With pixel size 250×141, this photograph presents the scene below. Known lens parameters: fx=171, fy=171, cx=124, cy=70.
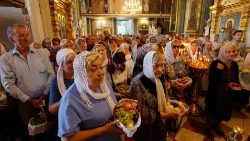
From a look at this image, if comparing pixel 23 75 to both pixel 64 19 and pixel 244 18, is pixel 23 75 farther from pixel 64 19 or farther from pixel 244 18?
pixel 244 18

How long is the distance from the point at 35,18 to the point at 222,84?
552 cm

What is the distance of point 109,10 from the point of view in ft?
82.4

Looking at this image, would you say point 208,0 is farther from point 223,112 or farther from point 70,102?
point 70,102

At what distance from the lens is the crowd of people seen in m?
1.38

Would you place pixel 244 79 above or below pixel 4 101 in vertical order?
above

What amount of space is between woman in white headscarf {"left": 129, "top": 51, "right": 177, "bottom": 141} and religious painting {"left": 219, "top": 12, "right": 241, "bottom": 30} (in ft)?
28.8

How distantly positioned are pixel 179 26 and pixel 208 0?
167 inches

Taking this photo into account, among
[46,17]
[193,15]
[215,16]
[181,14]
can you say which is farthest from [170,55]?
[181,14]

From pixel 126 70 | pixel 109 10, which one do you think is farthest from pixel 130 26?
pixel 126 70

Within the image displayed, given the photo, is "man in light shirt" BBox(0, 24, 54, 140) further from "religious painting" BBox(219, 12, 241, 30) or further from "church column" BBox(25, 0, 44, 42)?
"religious painting" BBox(219, 12, 241, 30)

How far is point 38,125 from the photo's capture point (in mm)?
1944

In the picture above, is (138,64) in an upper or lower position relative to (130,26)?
lower

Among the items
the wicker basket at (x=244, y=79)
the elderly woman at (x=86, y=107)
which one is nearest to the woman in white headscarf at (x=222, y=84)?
the wicker basket at (x=244, y=79)

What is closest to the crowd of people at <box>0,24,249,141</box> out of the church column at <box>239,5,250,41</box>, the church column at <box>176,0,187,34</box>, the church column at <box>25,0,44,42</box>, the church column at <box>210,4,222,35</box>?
the church column at <box>25,0,44,42</box>
